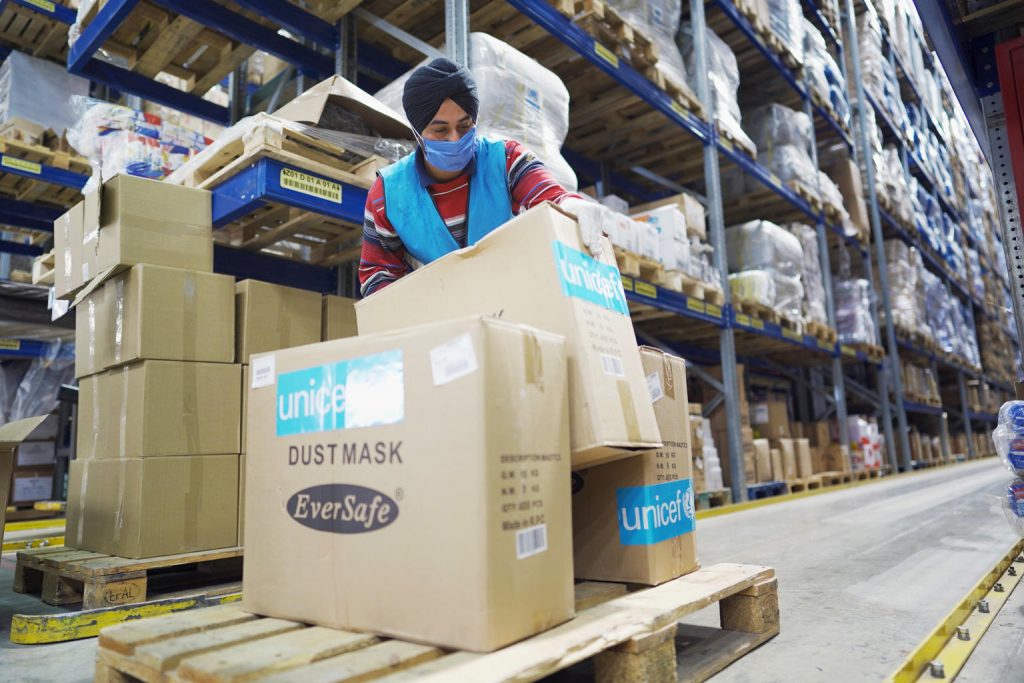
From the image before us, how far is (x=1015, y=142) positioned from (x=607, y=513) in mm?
1964

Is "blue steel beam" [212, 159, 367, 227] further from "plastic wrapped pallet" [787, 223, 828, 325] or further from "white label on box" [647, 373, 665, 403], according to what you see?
"plastic wrapped pallet" [787, 223, 828, 325]

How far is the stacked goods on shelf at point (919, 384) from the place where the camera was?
34.3 feet

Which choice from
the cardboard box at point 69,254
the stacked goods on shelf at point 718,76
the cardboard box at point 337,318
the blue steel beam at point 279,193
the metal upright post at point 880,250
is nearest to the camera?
the blue steel beam at point 279,193

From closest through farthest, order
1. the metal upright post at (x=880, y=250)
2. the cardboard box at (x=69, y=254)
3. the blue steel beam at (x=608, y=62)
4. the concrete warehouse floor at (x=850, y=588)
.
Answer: the concrete warehouse floor at (x=850, y=588), the cardboard box at (x=69, y=254), the blue steel beam at (x=608, y=62), the metal upright post at (x=880, y=250)

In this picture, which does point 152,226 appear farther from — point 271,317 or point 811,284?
point 811,284

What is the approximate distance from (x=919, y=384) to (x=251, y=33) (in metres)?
11.0

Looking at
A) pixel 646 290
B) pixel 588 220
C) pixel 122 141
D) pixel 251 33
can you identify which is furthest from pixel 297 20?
pixel 588 220

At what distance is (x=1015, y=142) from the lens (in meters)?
2.34

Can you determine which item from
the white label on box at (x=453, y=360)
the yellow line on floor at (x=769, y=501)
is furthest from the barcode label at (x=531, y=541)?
the yellow line on floor at (x=769, y=501)

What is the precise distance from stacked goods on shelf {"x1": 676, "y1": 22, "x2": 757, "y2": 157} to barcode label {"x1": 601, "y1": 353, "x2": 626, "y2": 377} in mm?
5046

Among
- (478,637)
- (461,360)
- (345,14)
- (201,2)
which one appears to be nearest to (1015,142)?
(461,360)

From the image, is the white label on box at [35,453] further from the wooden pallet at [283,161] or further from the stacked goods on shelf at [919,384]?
the stacked goods on shelf at [919,384]

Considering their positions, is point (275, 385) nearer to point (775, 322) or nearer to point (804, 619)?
point (804, 619)

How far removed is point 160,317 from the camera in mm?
2543
